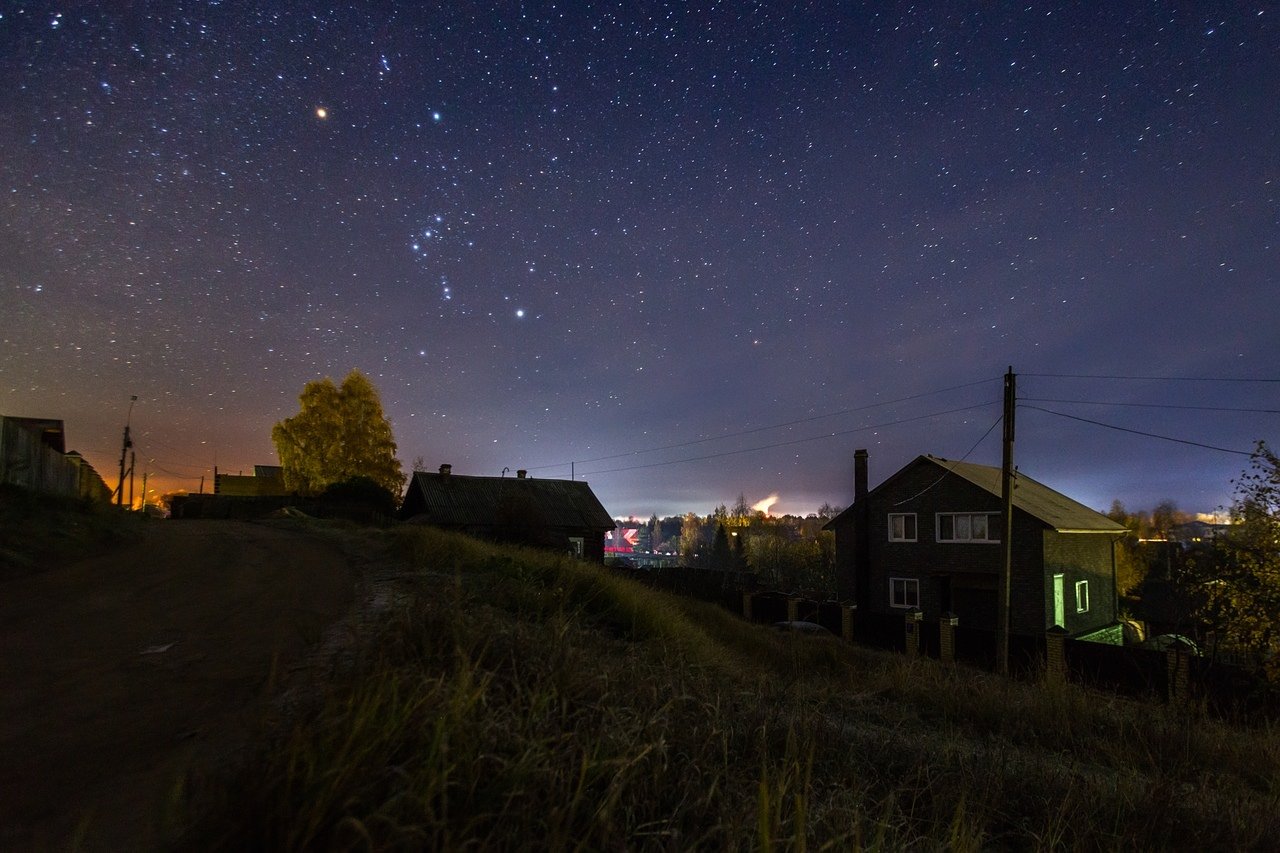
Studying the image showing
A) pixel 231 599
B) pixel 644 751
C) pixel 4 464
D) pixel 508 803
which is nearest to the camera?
pixel 508 803

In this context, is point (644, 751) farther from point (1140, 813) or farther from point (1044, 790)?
point (1140, 813)

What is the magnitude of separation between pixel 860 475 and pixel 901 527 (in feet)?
11.2

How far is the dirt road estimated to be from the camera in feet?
7.94

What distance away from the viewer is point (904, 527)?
3262 centimetres

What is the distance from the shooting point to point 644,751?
2.69 m

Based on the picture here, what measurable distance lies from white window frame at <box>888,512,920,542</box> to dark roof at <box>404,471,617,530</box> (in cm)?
1652

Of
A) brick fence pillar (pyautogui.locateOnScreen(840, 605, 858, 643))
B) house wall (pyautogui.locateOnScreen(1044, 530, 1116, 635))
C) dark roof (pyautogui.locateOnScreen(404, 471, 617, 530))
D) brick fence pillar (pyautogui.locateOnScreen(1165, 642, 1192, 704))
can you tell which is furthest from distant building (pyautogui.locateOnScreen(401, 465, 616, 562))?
brick fence pillar (pyautogui.locateOnScreen(1165, 642, 1192, 704))

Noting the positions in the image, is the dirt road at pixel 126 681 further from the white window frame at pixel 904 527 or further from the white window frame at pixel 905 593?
the white window frame at pixel 905 593

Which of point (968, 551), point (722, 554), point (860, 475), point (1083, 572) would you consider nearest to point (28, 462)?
point (860, 475)

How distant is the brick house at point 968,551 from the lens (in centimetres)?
2800

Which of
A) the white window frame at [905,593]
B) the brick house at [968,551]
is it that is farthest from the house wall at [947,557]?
the white window frame at [905,593]

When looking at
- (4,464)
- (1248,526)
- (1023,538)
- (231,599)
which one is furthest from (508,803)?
(1023,538)

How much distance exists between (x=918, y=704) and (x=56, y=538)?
1397 centimetres

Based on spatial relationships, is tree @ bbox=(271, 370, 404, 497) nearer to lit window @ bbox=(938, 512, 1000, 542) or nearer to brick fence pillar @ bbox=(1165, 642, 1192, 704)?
lit window @ bbox=(938, 512, 1000, 542)
